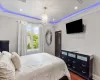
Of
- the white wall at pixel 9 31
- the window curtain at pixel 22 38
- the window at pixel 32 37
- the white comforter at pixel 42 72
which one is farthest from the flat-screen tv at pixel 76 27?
the white wall at pixel 9 31

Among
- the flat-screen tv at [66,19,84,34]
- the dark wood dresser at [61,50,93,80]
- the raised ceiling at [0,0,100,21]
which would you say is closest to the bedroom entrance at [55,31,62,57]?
the flat-screen tv at [66,19,84,34]

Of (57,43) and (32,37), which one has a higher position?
(32,37)

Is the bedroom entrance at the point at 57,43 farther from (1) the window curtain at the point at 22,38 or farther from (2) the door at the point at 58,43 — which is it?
(1) the window curtain at the point at 22,38

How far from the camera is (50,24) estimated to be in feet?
16.9

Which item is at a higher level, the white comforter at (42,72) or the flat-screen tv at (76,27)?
the flat-screen tv at (76,27)

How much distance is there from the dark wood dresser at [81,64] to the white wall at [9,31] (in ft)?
8.92

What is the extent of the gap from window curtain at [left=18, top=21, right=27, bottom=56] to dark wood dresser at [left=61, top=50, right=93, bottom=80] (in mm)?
2253

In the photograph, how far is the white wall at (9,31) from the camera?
3.36 m

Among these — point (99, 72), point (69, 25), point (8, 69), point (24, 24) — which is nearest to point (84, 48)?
point (99, 72)

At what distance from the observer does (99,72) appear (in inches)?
103

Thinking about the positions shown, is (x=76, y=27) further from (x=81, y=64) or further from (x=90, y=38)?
(x=81, y=64)

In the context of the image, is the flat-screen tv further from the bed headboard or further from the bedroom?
the bed headboard

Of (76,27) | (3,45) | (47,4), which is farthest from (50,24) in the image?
(3,45)

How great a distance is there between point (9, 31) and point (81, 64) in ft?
11.5
